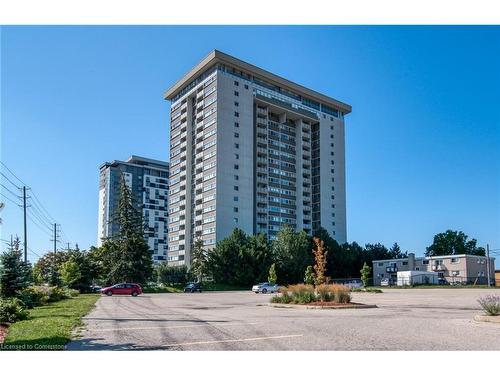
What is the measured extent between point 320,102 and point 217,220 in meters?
50.7

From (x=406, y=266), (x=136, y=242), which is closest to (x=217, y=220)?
(x=136, y=242)

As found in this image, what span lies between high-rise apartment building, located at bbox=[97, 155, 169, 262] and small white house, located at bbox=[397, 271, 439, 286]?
366 feet

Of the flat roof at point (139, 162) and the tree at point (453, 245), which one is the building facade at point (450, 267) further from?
the flat roof at point (139, 162)

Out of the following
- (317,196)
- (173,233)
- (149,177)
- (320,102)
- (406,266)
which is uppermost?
(320,102)

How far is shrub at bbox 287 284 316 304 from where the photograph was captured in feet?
91.9

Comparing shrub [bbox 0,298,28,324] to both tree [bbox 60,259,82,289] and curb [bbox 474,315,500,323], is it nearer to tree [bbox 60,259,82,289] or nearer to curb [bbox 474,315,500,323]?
curb [bbox 474,315,500,323]

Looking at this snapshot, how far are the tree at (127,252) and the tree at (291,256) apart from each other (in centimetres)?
2953

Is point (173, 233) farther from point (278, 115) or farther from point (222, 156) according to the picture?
point (278, 115)

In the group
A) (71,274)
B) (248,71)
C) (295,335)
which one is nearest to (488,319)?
(295,335)

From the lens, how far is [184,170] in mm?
116750

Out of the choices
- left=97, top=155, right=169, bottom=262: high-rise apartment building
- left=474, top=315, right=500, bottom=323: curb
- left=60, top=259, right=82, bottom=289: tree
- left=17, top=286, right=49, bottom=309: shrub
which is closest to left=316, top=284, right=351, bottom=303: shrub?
left=474, top=315, right=500, bottom=323: curb

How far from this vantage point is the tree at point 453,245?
126500 mm

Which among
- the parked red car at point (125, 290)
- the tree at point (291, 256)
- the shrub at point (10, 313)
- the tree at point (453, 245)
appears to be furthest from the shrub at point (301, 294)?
the tree at point (453, 245)

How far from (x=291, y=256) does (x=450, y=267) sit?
99.8ft
